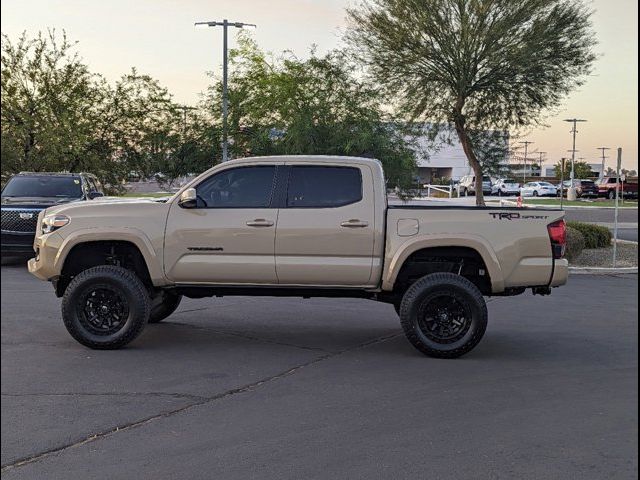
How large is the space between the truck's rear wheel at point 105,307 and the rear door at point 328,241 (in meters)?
1.54

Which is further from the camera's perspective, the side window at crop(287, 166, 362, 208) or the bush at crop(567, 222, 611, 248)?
the bush at crop(567, 222, 611, 248)

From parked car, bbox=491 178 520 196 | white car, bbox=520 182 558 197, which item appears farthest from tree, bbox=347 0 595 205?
white car, bbox=520 182 558 197

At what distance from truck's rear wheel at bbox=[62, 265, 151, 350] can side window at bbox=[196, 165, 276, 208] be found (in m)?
1.21

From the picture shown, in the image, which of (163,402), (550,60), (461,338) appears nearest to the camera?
(163,402)

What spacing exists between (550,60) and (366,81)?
5.16 m

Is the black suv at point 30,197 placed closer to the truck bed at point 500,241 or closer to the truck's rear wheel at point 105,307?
the truck's rear wheel at point 105,307

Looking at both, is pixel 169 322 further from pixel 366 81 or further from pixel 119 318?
pixel 366 81

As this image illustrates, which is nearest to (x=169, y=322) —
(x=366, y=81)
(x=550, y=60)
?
(x=366, y=81)

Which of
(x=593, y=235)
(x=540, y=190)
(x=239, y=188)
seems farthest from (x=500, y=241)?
(x=540, y=190)

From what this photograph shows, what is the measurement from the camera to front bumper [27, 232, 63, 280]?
30.5ft

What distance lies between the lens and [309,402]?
6840mm

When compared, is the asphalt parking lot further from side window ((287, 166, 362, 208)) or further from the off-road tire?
side window ((287, 166, 362, 208))

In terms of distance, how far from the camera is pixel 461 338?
8781mm

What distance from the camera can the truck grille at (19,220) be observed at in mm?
14969
